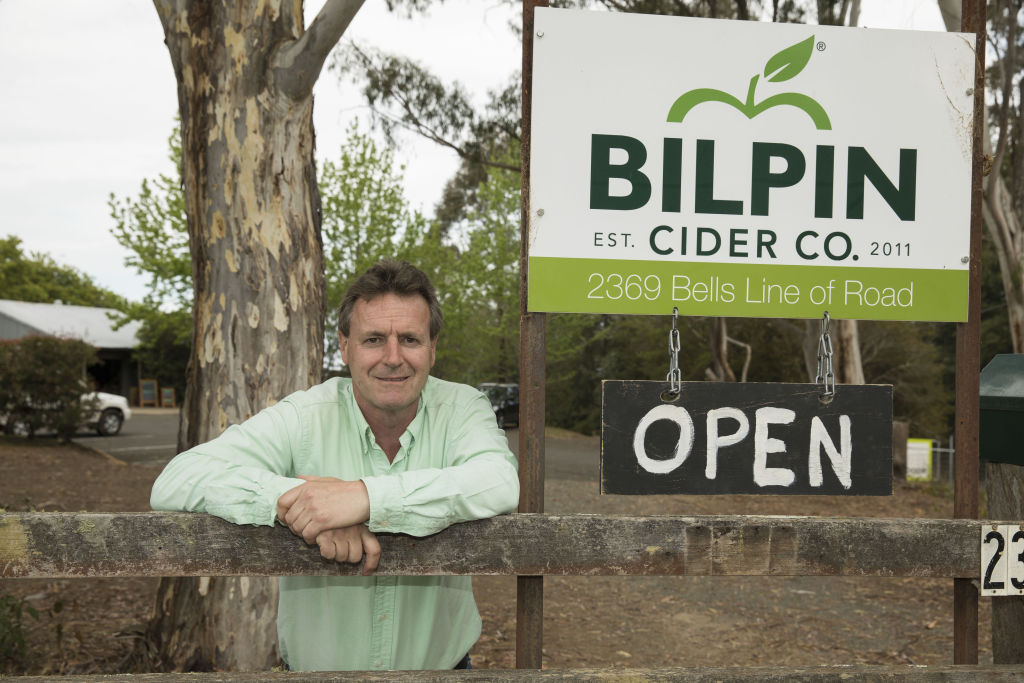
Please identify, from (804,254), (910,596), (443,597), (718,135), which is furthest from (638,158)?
(910,596)

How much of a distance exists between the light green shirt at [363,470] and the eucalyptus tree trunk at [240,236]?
7.05 ft

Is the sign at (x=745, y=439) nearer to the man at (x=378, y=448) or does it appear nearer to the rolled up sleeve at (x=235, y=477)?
the man at (x=378, y=448)

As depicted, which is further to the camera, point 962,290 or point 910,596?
point 910,596

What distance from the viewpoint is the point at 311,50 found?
13.7 feet

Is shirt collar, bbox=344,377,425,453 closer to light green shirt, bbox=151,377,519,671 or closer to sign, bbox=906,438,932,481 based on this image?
light green shirt, bbox=151,377,519,671

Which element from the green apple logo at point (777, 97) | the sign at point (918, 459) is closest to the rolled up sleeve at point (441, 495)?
the green apple logo at point (777, 97)

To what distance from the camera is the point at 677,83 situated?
2295 millimetres

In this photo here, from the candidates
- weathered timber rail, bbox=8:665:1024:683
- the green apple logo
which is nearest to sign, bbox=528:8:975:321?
the green apple logo

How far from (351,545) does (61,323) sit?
4225cm

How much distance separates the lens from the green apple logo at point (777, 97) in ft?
7.53

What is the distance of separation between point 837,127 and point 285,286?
2.98 metres

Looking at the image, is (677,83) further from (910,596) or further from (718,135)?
(910,596)

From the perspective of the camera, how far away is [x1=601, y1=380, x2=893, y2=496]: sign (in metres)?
2.21

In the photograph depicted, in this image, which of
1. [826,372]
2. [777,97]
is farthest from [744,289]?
[777,97]
